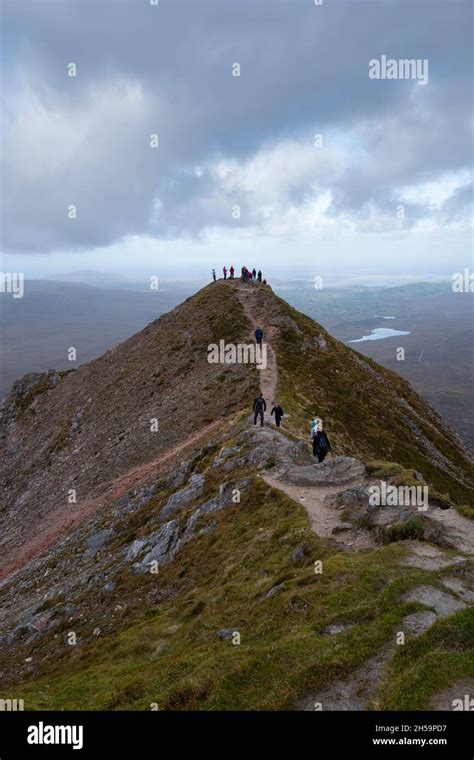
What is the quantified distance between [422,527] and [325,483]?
9120 millimetres

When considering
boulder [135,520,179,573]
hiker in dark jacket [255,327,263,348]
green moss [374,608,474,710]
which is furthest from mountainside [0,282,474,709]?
hiker in dark jacket [255,327,263,348]

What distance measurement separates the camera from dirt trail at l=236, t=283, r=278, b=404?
51850mm

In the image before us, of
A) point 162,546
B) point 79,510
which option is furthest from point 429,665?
point 79,510

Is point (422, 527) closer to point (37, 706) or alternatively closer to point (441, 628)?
point (441, 628)

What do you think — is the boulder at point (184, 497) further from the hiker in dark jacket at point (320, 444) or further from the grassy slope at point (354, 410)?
the grassy slope at point (354, 410)

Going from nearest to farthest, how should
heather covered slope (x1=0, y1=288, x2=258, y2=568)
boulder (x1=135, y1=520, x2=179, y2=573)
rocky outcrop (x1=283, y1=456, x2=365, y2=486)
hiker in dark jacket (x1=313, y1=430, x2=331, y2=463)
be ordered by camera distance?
rocky outcrop (x1=283, y1=456, x2=365, y2=486) → boulder (x1=135, y1=520, x2=179, y2=573) → hiker in dark jacket (x1=313, y1=430, x2=331, y2=463) → heather covered slope (x1=0, y1=288, x2=258, y2=568)

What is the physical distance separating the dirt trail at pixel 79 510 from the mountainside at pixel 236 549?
0.92 ft

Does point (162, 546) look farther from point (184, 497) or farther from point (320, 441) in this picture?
point (320, 441)

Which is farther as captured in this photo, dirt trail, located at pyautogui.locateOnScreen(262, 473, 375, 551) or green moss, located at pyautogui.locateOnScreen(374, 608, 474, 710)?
dirt trail, located at pyautogui.locateOnScreen(262, 473, 375, 551)

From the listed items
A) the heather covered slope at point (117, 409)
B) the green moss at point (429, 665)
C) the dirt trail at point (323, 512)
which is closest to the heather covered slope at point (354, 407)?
the heather covered slope at point (117, 409)

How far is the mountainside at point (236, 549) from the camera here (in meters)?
14.6

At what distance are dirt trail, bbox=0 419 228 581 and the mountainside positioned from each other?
281 millimetres

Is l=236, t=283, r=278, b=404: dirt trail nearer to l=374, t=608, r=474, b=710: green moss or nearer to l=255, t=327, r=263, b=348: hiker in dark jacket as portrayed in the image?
l=255, t=327, r=263, b=348: hiker in dark jacket

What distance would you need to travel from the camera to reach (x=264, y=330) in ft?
227
